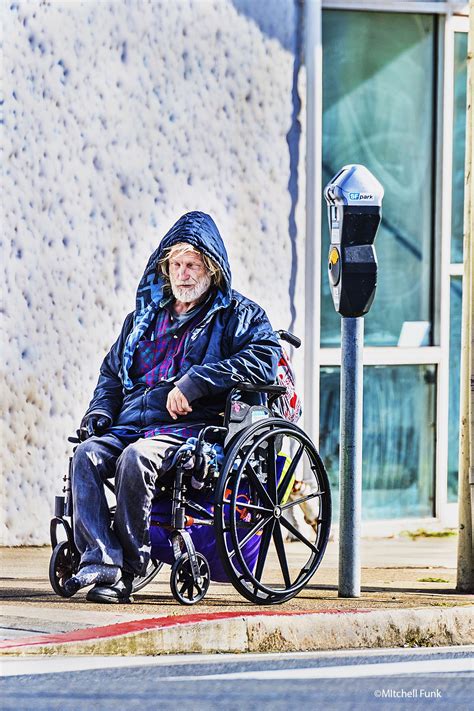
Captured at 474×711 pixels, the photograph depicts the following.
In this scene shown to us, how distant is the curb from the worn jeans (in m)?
0.55

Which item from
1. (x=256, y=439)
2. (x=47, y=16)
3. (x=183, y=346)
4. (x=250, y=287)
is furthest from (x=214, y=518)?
(x=47, y=16)

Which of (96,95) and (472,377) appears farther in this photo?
(96,95)

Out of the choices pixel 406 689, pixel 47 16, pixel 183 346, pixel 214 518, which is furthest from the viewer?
pixel 47 16

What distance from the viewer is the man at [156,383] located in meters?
6.82

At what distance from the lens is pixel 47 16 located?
8.93 metres

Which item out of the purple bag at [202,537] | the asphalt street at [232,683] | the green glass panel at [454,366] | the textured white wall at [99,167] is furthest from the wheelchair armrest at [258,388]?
the green glass panel at [454,366]

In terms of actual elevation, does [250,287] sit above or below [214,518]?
above

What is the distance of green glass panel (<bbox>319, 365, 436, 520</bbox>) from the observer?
9.88 metres

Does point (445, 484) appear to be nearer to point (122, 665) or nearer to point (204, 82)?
point (204, 82)

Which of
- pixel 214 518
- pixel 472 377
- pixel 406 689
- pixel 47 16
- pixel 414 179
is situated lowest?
pixel 406 689

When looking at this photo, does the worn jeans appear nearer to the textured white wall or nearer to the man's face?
the man's face

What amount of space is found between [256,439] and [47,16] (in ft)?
10.8

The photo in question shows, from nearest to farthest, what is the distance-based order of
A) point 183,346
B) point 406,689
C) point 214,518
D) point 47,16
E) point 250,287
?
1. point 406,689
2. point 214,518
3. point 183,346
4. point 47,16
5. point 250,287

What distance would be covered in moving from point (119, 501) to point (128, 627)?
0.78 metres
